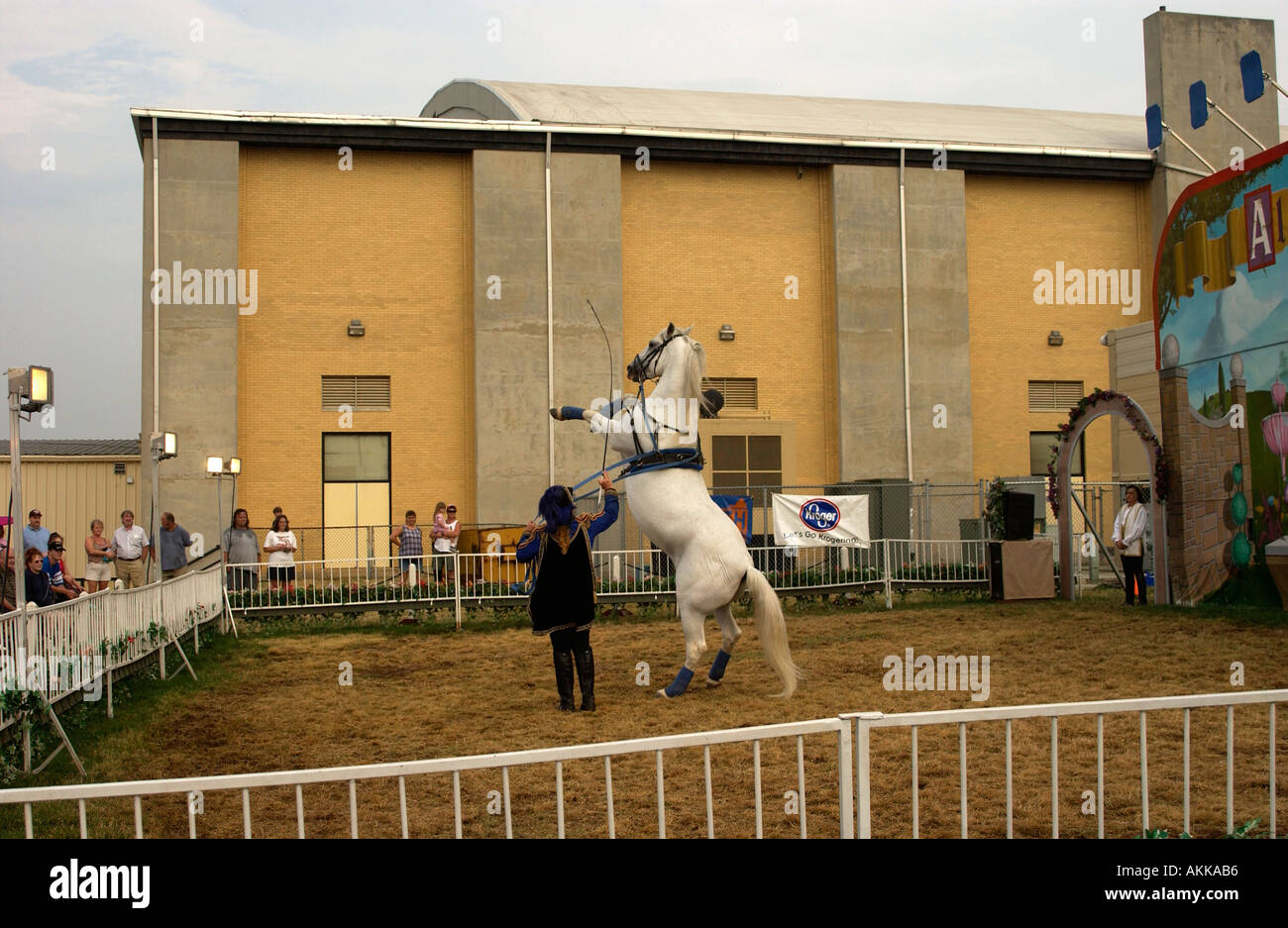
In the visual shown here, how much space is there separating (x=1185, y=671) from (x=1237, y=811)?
16.9 feet

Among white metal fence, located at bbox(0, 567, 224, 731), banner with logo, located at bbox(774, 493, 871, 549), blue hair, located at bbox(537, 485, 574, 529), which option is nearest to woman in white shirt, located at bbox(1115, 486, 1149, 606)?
banner with logo, located at bbox(774, 493, 871, 549)

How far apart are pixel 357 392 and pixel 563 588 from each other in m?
18.4

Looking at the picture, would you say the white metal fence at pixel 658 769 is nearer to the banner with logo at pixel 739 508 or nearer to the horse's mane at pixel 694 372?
the horse's mane at pixel 694 372

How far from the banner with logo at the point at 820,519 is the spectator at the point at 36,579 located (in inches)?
405

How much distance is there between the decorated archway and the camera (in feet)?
54.1

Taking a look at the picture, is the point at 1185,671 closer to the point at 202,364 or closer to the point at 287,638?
the point at 287,638

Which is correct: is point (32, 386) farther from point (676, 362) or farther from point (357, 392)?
point (357, 392)

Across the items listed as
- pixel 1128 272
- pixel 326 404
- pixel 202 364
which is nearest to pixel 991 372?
pixel 1128 272

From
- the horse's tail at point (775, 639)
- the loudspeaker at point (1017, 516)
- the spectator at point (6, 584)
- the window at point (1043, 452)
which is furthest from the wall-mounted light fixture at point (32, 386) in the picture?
the window at point (1043, 452)

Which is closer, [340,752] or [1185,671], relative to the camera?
[340,752]

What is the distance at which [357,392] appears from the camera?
27141 mm

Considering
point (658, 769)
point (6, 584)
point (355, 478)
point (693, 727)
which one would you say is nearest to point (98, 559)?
point (6, 584)

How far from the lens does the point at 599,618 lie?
17.7m
